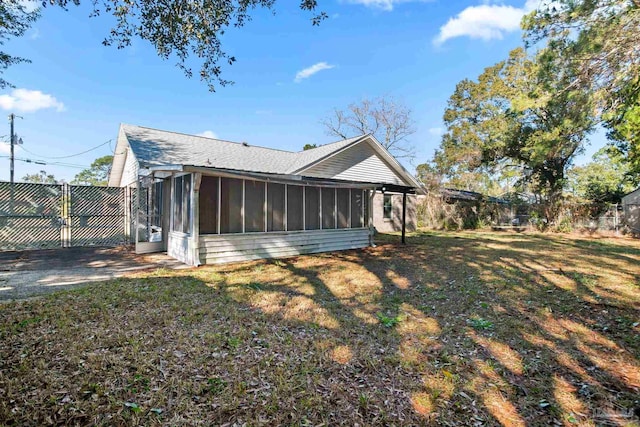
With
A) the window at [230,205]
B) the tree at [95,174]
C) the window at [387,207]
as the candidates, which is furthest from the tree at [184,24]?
the tree at [95,174]

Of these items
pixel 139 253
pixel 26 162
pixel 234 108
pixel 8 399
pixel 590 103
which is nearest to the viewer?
pixel 8 399

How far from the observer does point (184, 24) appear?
15.9ft

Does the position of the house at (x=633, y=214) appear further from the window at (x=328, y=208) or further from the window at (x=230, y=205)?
the window at (x=230, y=205)

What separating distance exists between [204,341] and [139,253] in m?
7.56

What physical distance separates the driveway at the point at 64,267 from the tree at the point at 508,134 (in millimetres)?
17329

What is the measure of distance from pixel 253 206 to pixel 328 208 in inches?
118

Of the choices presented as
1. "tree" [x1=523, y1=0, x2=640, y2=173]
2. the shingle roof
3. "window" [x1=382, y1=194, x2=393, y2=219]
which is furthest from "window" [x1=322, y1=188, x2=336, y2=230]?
"window" [x1=382, y1=194, x2=393, y2=219]

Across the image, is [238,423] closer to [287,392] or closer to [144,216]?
[287,392]

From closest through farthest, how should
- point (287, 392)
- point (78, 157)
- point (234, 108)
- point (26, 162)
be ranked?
point (287, 392), point (234, 108), point (26, 162), point (78, 157)

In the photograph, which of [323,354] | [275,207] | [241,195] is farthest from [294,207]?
[323,354]

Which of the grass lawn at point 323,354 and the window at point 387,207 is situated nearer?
the grass lawn at point 323,354

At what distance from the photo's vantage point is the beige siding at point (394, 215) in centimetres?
1806

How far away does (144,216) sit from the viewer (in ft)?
36.1

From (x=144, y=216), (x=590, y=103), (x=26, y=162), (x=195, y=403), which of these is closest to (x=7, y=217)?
(x=144, y=216)
